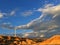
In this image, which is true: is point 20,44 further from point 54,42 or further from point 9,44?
point 54,42

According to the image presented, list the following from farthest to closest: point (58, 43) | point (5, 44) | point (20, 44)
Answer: point (20, 44) < point (5, 44) < point (58, 43)

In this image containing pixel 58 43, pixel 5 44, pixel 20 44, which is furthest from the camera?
pixel 20 44

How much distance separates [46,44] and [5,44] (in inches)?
1133

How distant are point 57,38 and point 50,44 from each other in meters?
3.27

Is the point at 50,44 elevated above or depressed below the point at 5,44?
below

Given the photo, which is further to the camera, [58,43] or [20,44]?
[20,44]

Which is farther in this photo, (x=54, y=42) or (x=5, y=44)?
(x=5, y=44)

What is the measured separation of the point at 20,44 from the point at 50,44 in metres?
32.0

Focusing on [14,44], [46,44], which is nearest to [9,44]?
[14,44]

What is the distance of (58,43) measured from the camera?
174 feet

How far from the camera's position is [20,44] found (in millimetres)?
82875

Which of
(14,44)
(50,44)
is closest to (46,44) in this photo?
(50,44)

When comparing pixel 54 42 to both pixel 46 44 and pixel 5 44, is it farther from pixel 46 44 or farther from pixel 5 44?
pixel 5 44

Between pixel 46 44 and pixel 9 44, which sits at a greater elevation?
pixel 9 44
